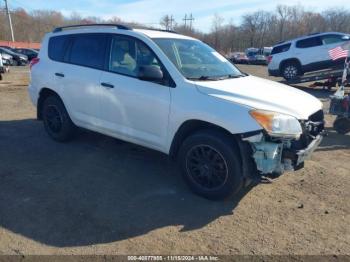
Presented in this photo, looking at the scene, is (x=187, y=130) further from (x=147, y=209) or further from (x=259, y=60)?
(x=259, y=60)

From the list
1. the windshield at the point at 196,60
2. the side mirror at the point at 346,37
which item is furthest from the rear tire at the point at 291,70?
the windshield at the point at 196,60

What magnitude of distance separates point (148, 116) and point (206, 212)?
1.41 meters

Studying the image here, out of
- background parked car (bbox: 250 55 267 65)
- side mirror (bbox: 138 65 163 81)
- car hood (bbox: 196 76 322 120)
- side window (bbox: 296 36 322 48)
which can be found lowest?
background parked car (bbox: 250 55 267 65)

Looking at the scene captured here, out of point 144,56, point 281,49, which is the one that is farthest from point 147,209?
point 281,49

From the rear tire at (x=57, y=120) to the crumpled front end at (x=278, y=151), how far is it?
11.0 ft

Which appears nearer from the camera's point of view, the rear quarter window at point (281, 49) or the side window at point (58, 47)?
the side window at point (58, 47)

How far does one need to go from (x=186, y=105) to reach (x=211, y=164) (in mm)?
747

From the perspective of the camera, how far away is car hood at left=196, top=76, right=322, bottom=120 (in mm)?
3566

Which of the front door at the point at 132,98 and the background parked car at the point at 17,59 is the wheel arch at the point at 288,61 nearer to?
the front door at the point at 132,98

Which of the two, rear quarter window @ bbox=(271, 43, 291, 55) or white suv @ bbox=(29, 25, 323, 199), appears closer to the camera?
white suv @ bbox=(29, 25, 323, 199)

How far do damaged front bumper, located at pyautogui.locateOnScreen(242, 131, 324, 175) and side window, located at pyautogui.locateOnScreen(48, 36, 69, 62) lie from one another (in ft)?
11.8

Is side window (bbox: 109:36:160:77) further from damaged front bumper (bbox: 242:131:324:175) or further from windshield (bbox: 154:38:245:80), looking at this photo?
damaged front bumper (bbox: 242:131:324:175)

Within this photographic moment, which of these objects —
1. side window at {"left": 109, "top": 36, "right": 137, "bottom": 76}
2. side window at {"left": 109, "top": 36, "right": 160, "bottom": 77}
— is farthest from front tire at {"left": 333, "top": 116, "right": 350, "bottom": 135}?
side window at {"left": 109, "top": 36, "right": 137, "bottom": 76}

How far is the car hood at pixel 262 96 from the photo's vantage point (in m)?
3.57
